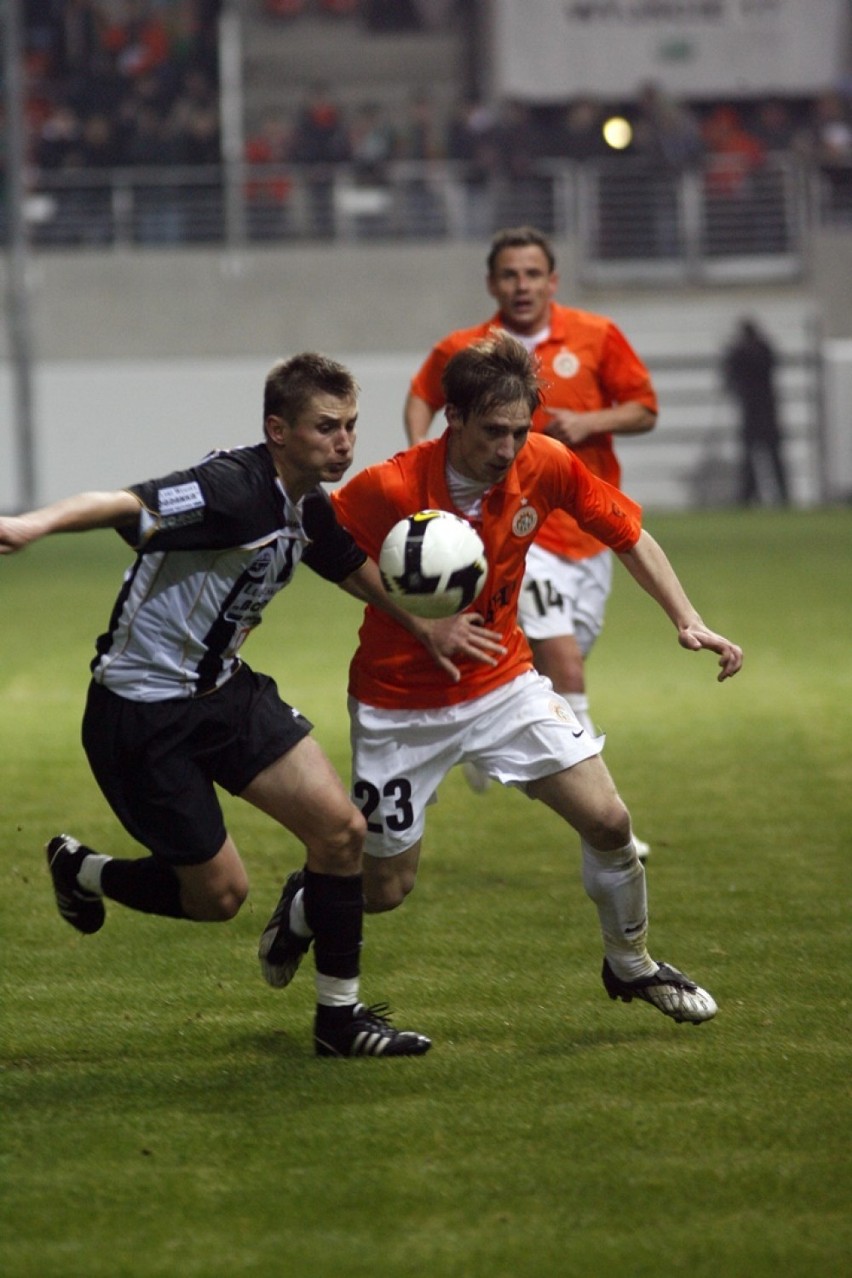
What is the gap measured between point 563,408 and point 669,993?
10.5ft

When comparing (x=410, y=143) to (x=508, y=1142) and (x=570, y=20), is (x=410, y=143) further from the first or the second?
(x=508, y=1142)

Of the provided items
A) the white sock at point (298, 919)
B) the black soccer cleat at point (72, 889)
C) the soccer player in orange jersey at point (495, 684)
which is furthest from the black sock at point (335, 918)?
the black soccer cleat at point (72, 889)

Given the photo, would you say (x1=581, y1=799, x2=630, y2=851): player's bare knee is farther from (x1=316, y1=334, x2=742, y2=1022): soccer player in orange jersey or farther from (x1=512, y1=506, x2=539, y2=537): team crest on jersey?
(x1=512, y1=506, x2=539, y2=537): team crest on jersey

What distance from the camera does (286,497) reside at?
457 centimetres

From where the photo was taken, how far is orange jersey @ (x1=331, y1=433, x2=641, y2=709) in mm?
4965

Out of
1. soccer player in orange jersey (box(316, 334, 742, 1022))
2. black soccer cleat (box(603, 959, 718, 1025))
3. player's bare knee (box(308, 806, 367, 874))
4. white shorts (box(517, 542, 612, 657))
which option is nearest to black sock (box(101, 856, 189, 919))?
player's bare knee (box(308, 806, 367, 874))

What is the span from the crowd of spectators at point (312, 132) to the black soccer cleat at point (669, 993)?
21.8 meters

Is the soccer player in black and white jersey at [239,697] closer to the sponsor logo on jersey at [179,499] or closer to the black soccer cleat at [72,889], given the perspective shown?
the sponsor logo on jersey at [179,499]

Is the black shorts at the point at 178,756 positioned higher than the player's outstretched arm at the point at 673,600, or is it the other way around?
the player's outstretched arm at the point at 673,600

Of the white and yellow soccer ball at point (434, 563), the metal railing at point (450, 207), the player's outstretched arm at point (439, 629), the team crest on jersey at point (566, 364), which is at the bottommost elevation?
the player's outstretched arm at point (439, 629)

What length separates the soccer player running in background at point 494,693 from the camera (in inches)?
189

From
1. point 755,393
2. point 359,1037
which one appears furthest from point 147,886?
point 755,393

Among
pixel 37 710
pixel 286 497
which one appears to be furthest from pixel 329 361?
pixel 37 710

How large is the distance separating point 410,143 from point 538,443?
22460 mm
